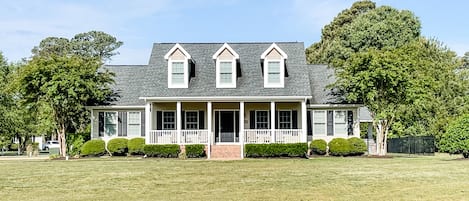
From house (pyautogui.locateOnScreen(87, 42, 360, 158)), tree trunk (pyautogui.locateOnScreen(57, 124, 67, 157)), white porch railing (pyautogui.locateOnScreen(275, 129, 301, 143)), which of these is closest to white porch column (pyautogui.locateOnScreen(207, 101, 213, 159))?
house (pyautogui.locateOnScreen(87, 42, 360, 158))

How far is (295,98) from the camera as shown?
28625 millimetres

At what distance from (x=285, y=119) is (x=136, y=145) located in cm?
828

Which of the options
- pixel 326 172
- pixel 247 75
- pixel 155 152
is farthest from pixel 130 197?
pixel 247 75

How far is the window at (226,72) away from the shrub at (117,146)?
20.6 ft

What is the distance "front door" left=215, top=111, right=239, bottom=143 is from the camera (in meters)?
31.1

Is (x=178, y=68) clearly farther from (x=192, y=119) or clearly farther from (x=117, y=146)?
(x=117, y=146)

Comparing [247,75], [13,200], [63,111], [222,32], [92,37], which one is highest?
[92,37]

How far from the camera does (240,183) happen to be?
15414 millimetres

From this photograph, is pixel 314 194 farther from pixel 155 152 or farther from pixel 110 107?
pixel 110 107

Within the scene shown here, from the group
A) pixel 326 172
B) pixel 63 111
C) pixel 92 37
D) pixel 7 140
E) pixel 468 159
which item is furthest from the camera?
pixel 92 37

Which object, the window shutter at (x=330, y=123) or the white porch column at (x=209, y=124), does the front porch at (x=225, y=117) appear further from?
the window shutter at (x=330, y=123)

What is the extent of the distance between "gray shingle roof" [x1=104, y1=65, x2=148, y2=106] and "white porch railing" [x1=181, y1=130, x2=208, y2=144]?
3.56m

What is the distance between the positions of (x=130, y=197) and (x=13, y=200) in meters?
2.62

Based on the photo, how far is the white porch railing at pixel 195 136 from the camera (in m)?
29.2
